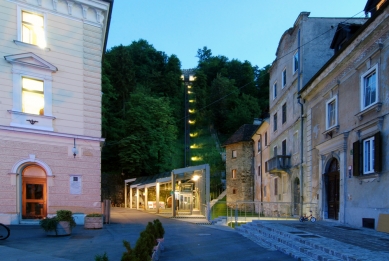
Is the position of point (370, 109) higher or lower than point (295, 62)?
lower

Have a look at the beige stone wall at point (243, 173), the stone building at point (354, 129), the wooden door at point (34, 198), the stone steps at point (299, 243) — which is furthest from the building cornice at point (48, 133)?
the beige stone wall at point (243, 173)

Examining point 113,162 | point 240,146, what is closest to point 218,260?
point 240,146

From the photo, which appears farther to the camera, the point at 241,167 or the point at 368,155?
the point at 241,167

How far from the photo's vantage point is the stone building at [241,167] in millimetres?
38094

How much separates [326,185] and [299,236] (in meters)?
7.46

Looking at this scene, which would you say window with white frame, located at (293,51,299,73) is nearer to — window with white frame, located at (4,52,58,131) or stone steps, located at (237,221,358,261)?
stone steps, located at (237,221,358,261)

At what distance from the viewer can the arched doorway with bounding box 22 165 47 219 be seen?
51.1 feet

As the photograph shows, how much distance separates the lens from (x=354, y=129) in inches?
540

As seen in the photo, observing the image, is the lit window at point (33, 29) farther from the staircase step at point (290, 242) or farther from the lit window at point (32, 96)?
the staircase step at point (290, 242)

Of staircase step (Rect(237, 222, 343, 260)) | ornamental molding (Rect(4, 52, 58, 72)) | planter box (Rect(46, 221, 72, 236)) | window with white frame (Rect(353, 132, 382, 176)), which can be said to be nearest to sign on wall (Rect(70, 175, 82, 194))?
planter box (Rect(46, 221, 72, 236))

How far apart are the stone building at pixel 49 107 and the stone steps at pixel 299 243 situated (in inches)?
333

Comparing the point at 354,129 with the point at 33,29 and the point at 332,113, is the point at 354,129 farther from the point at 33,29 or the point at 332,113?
the point at 33,29

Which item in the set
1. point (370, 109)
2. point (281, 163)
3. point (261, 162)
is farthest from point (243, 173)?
point (370, 109)

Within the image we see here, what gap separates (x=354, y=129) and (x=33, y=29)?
14.1 m
